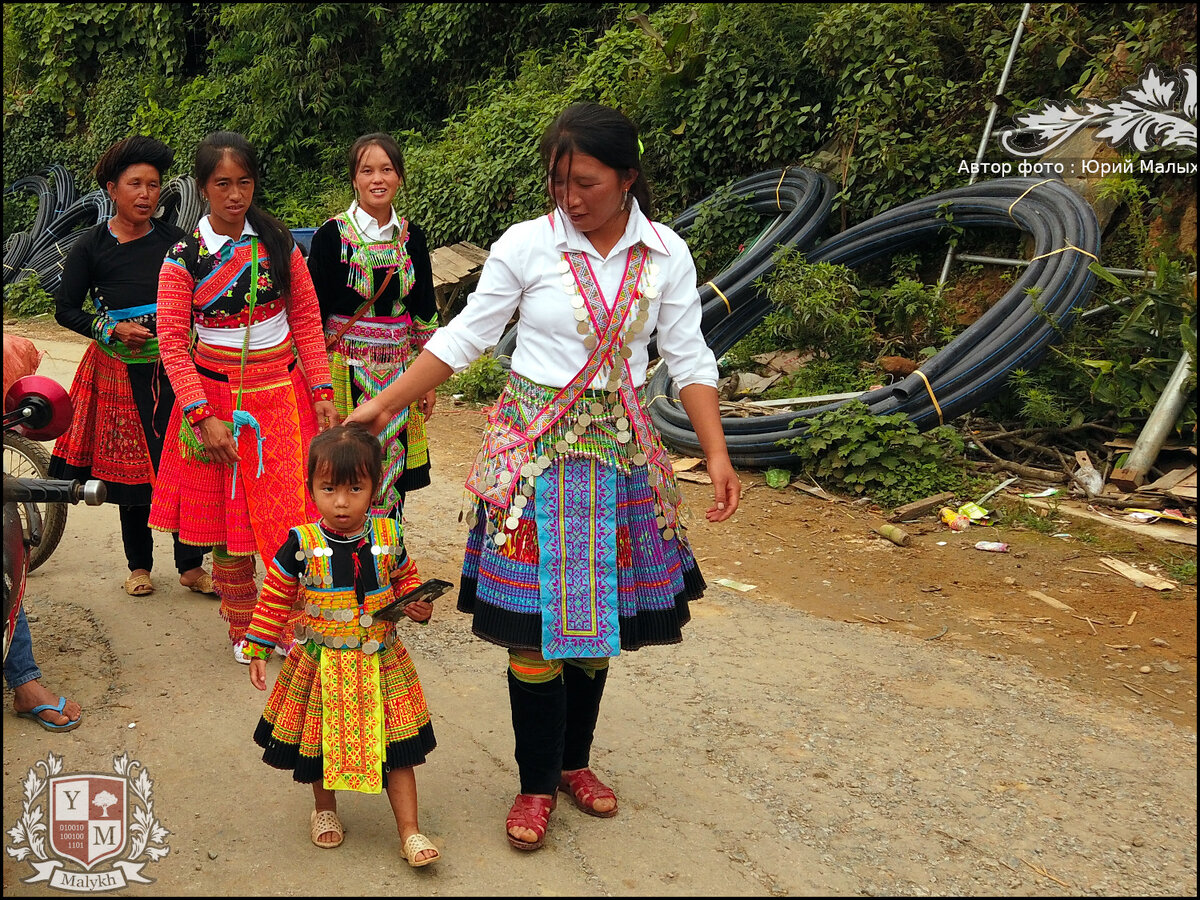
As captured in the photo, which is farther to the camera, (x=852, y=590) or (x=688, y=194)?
(x=688, y=194)

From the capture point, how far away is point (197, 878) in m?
2.72

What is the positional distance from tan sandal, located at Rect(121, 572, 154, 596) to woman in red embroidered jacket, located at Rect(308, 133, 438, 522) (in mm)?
1322

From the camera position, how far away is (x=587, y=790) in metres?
3.07

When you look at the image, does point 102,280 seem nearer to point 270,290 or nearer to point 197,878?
point 270,290

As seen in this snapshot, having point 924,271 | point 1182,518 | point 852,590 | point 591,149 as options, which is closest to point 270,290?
point 591,149

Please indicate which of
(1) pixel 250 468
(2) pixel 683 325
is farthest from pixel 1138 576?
(1) pixel 250 468

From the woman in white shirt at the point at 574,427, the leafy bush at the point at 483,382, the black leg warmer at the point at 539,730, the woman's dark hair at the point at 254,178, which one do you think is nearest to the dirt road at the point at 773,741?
the black leg warmer at the point at 539,730

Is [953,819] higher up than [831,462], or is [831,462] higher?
[831,462]

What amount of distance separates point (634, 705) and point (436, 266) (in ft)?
23.8

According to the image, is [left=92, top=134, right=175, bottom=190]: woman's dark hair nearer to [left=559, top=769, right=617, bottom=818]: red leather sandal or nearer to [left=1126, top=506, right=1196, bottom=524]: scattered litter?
[left=559, top=769, right=617, bottom=818]: red leather sandal

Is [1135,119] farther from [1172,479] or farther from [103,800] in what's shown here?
[103,800]

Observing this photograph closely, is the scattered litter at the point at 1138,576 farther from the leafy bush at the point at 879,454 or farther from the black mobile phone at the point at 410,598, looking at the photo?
the black mobile phone at the point at 410,598

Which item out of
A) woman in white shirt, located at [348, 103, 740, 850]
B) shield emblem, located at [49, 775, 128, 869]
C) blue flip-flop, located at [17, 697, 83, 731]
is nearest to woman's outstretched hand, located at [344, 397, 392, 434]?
woman in white shirt, located at [348, 103, 740, 850]

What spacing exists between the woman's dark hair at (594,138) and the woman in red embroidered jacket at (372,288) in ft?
5.31
